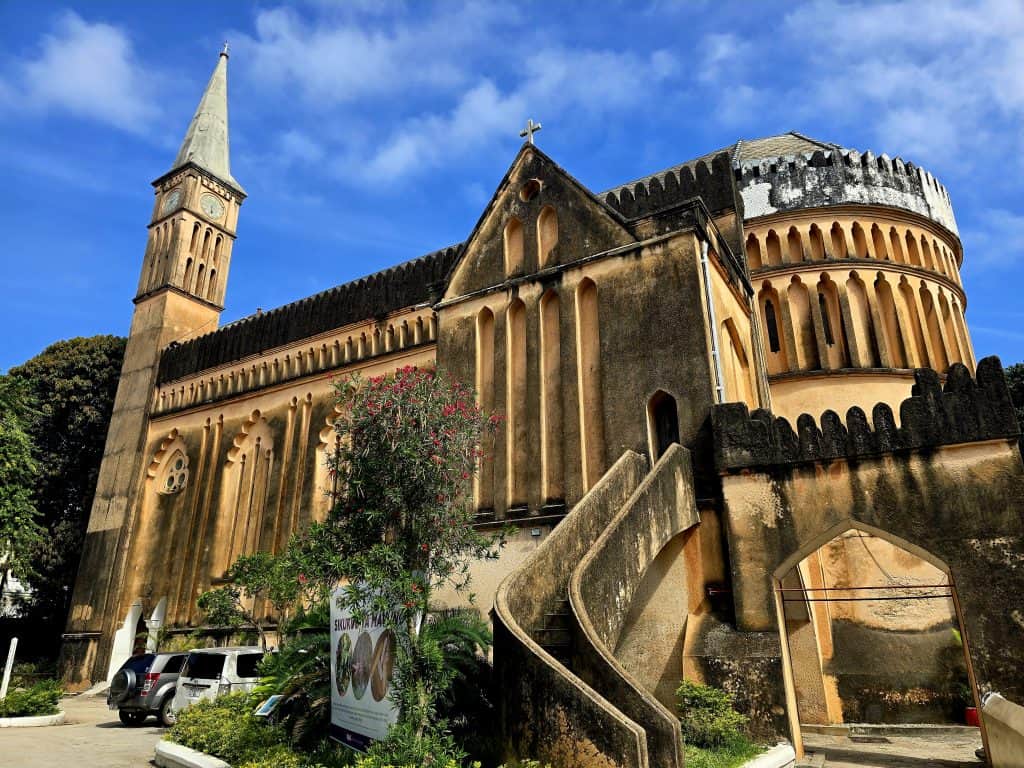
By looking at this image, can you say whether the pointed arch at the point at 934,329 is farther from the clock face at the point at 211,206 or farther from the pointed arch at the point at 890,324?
the clock face at the point at 211,206

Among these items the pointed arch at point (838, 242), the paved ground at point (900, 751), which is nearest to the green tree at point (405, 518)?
the paved ground at point (900, 751)

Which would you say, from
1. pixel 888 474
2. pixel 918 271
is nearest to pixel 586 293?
pixel 888 474

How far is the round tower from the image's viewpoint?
20.0 metres

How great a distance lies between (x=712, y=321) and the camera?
12.9m

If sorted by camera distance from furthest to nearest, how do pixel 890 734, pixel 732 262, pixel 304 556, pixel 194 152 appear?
pixel 194 152
pixel 732 262
pixel 890 734
pixel 304 556

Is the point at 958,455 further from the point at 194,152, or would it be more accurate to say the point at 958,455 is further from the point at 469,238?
the point at 194,152

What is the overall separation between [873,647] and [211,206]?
32123 mm

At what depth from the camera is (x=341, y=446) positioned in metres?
8.98

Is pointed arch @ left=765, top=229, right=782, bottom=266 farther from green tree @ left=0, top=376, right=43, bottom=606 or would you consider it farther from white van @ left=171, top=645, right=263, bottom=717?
green tree @ left=0, top=376, right=43, bottom=606

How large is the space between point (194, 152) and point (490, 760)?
1341 inches

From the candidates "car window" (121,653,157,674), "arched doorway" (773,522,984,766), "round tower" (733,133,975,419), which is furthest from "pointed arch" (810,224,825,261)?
"car window" (121,653,157,674)

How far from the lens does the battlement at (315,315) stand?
25.3m

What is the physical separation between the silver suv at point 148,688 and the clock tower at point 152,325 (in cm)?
1265

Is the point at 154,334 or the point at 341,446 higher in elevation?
the point at 154,334
